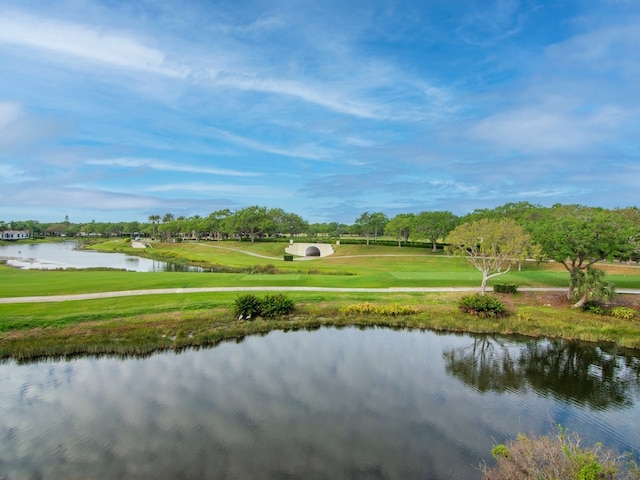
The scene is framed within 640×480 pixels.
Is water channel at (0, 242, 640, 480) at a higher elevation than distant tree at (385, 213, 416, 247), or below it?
below

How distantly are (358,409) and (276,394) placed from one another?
353 centimetres

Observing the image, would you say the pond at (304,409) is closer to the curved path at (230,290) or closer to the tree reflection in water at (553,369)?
the tree reflection in water at (553,369)

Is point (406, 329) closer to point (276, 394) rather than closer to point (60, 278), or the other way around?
point (276, 394)

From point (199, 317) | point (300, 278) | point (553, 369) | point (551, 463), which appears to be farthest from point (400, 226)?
point (551, 463)

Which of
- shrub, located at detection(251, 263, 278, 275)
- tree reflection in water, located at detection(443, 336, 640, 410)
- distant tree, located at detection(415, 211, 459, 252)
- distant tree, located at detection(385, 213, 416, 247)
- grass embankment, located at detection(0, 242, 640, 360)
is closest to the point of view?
tree reflection in water, located at detection(443, 336, 640, 410)

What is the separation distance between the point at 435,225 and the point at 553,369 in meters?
53.6

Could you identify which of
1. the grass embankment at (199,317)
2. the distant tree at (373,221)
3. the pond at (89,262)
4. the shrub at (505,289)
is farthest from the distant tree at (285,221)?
the shrub at (505,289)

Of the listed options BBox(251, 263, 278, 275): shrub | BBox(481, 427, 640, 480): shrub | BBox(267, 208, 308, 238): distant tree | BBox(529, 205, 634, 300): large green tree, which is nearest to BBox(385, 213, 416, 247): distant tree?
Answer: BBox(251, 263, 278, 275): shrub

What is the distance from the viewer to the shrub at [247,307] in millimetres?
26531

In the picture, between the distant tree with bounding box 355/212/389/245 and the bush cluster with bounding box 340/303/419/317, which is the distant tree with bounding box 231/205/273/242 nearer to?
the distant tree with bounding box 355/212/389/245

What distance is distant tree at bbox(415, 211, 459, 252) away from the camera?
230 ft

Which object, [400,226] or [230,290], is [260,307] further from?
[400,226]

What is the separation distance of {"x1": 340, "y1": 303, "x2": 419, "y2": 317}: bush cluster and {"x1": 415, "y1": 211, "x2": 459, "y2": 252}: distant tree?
1702 inches

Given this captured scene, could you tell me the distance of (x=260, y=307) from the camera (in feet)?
89.5
